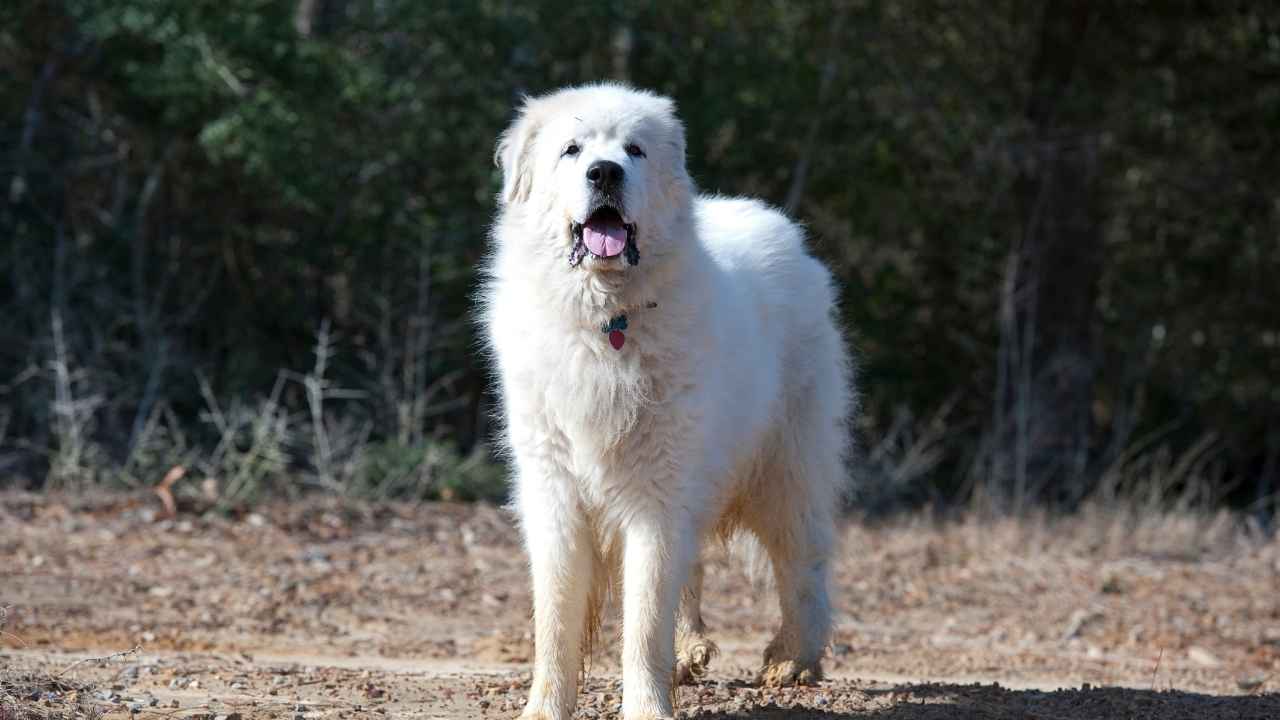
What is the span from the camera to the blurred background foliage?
39.2ft

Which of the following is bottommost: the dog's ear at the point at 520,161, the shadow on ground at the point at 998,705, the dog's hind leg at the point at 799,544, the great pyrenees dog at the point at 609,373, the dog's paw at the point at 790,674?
the dog's paw at the point at 790,674

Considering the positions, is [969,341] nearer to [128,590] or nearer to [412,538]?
[412,538]

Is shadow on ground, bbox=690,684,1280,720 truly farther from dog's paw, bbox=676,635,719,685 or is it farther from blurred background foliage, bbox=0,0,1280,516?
blurred background foliage, bbox=0,0,1280,516

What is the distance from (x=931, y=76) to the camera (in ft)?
45.4

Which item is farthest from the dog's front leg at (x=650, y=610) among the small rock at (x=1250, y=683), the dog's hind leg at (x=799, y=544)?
the small rock at (x=1250, y=683)

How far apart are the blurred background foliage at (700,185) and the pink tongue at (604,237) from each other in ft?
21.2

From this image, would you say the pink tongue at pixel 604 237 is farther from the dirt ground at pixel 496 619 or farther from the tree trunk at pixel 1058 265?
the tree trunk at pixel 1058 265

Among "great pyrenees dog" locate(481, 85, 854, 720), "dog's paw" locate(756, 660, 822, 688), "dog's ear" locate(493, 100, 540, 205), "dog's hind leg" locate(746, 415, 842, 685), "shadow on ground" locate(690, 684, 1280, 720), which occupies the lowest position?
"dog's paw" locate(756, 660, 822, 688)

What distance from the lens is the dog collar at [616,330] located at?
4.69m

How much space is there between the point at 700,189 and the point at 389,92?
284 centimetres

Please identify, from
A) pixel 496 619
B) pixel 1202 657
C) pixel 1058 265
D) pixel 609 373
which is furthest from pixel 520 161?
pixel 1058 265

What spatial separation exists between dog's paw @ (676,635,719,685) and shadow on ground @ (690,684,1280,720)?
461 millimetres

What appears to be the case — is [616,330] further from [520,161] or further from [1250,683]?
[1250,683]

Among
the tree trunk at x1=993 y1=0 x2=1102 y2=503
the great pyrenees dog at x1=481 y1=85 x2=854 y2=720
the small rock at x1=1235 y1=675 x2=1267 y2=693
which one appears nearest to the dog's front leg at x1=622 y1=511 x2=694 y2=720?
the great pyrenees dog at x1=481 y1=85 x2=854 y2=720
